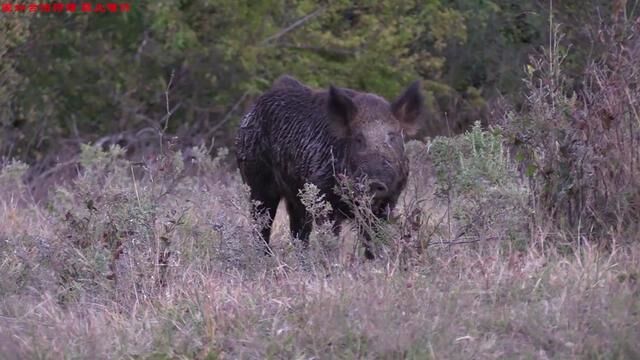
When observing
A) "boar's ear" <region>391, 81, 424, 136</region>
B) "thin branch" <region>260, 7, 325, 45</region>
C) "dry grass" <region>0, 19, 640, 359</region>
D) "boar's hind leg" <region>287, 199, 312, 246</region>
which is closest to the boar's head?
"boar's ear" <region>391, 81, 424, 136</region>

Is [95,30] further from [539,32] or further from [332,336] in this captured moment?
[332,336]

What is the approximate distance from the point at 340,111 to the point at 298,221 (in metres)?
1.15

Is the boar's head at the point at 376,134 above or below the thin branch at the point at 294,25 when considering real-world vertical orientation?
above

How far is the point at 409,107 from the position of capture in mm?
8242

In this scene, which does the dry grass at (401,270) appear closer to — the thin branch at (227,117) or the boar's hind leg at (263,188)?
the boar's hind leg at (263,188)

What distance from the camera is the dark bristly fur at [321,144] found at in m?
7.75

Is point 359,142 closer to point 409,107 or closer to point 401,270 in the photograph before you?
point 409,107

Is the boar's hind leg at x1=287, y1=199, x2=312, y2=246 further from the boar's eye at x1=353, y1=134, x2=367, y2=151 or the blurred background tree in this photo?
the blurred background tree

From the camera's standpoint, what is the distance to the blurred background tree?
716 inches

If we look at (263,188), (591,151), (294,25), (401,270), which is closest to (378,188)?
(401,270)

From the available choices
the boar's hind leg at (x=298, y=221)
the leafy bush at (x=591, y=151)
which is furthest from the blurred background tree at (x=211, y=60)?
the leafy bush at (x=591, y=151)

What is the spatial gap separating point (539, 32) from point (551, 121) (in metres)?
12.1

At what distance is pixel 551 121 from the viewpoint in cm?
742

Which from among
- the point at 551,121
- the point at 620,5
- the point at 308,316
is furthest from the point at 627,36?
the point at 308,316
